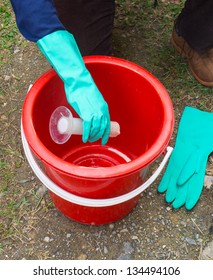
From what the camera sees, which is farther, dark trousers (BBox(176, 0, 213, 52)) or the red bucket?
dark trousers (BBox(176, 0, 213, 52))

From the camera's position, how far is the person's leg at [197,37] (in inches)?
61.2

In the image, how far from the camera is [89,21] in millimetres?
1479

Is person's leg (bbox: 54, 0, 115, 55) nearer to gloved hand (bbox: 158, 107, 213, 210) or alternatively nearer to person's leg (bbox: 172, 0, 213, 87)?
person's leg (bbox: 172, 0, 213, 87)

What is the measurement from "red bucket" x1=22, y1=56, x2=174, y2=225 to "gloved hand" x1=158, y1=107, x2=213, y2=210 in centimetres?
15

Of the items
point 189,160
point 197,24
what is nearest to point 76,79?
point 189,160

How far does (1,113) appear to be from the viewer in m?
1.57

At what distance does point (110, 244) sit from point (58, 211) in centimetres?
20

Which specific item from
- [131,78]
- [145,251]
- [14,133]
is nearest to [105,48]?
[131,78]

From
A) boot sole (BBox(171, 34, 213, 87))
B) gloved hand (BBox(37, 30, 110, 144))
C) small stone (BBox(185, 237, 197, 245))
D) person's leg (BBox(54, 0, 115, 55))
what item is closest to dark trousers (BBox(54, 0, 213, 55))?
person's leg (BBox(54, 0, 115, 55))

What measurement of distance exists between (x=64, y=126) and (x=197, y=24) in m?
0.76

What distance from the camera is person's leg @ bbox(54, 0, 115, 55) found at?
144 cm

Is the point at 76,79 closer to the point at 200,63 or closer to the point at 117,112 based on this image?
the point at 117,112

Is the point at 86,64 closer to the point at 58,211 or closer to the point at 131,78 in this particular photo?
the point at 131,78

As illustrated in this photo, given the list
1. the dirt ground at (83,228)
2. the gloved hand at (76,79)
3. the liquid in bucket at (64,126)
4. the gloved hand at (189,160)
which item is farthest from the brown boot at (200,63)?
the gloved hand at (76,79)
